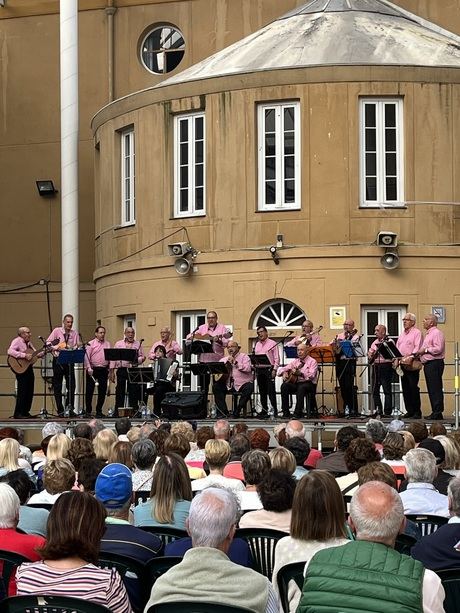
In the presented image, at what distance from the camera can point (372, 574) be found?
525 centimetres

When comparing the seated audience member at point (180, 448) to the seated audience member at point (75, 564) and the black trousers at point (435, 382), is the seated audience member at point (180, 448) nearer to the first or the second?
the seated audience member at point (75, 564)

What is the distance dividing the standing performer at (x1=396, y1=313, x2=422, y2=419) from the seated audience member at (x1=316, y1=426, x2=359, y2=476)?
864 cm

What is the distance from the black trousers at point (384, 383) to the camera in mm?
21406

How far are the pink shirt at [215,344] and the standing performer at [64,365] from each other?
2.21m

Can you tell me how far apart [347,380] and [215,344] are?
7.82ft

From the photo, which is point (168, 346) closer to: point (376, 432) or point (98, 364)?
point (98, 364)

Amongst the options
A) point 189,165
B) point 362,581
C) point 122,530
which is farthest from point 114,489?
point 189,165

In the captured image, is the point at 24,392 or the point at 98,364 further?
the point at 98,364

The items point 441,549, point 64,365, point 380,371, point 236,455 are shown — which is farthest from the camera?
point 64,365

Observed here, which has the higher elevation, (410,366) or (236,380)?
(410,366)

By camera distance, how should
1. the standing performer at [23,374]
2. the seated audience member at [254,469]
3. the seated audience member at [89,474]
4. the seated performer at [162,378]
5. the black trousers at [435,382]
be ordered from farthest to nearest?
1. the standing performer at [23,374]
2. the seated performer at [162,378]
3. the black trousers at [435,382]
4. the seated audience member at [254,469]
5. the seated audience member at [89,474]

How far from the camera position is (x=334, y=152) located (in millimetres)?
24172

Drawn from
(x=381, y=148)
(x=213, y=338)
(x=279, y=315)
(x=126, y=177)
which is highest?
(x=381, y=148)

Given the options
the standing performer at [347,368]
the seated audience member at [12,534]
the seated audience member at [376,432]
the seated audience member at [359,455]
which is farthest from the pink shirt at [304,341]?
the seated audience member at [12,534]
